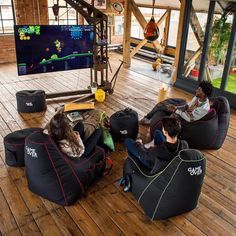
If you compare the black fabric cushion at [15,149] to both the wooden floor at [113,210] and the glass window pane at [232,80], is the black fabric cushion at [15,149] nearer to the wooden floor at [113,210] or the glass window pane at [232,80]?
the wooden floor at [113,210]

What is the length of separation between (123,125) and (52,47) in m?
2.20

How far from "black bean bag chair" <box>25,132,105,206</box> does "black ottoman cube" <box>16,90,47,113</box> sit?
2334mm

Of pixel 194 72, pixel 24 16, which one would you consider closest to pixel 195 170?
pixel 194 72

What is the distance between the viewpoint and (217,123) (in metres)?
4.16

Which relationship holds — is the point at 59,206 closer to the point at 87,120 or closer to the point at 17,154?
the point at 17,154

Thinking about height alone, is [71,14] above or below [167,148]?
above

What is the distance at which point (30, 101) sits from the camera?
17.2 ft

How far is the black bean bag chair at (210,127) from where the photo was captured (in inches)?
161

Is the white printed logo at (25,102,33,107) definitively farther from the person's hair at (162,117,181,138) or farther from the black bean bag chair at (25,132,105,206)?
the person's hair at (162,117,181,138)

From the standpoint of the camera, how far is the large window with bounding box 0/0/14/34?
8.55m

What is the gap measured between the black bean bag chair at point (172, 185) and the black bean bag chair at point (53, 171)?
1.84ft

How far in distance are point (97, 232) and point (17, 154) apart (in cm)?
150

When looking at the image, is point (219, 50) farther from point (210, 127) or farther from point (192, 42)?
point (210, 127)

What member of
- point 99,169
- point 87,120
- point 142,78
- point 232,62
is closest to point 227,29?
point 232,62
